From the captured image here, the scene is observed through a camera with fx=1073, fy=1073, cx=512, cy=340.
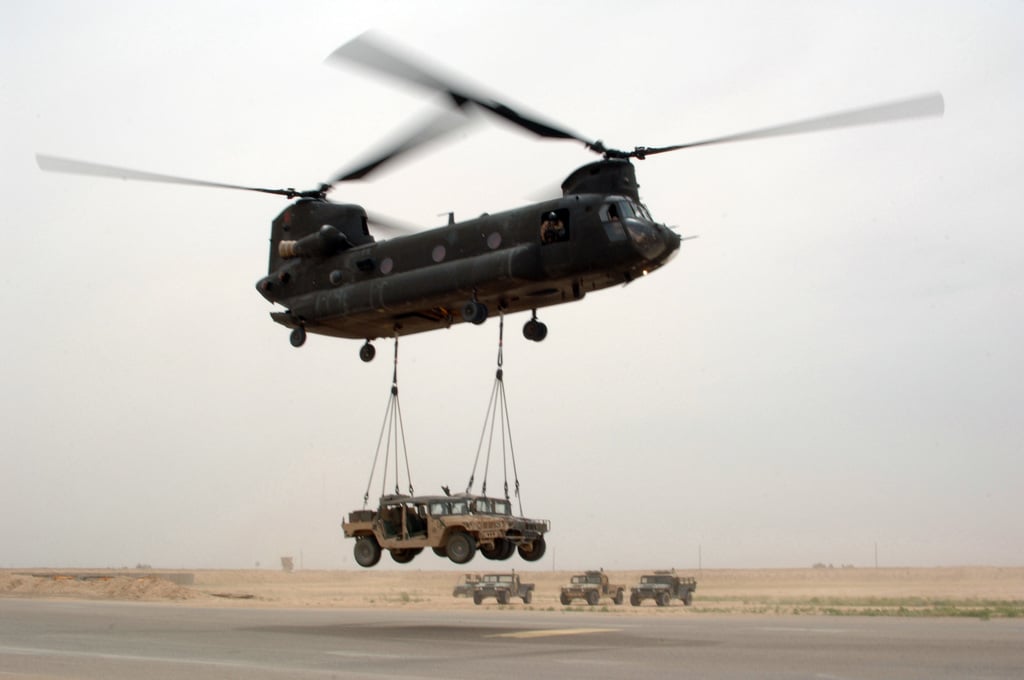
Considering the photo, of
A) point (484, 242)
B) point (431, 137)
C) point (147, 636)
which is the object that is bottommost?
point (147, 636)

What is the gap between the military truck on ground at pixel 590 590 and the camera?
1550 inches

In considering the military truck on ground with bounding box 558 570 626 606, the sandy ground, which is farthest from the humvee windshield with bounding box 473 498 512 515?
the military truck on ground with bounding box 558 570 626 606

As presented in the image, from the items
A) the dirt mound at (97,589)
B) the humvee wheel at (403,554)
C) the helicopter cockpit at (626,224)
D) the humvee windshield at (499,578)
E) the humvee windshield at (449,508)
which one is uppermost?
the helicopter cockpit at (626,224)

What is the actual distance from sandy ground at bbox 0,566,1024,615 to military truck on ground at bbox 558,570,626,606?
50 cm

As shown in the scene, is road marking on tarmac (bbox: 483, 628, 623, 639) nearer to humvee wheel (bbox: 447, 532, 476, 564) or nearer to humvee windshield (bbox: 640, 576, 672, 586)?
humvee wheel (bbox: 447, 532, 476, 564)

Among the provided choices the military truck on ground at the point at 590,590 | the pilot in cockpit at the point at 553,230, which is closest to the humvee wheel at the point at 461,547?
the pilot in cockpit at the point at 553,230

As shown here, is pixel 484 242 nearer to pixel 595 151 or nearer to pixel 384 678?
pixel 595 151

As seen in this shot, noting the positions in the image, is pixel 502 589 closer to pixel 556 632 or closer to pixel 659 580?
pixel 659 580

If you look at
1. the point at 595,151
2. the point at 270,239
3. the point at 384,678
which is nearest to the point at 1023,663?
the point at 384,678

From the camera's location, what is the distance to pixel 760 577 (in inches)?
2965

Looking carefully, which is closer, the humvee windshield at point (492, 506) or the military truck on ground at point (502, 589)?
the humvee windshield at point (492, 506)

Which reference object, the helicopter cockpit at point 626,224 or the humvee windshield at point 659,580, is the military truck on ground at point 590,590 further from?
the helicopter cockpit at point 626,224

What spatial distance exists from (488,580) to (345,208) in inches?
828

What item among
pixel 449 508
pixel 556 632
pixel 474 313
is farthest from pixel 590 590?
pixel 474 313
